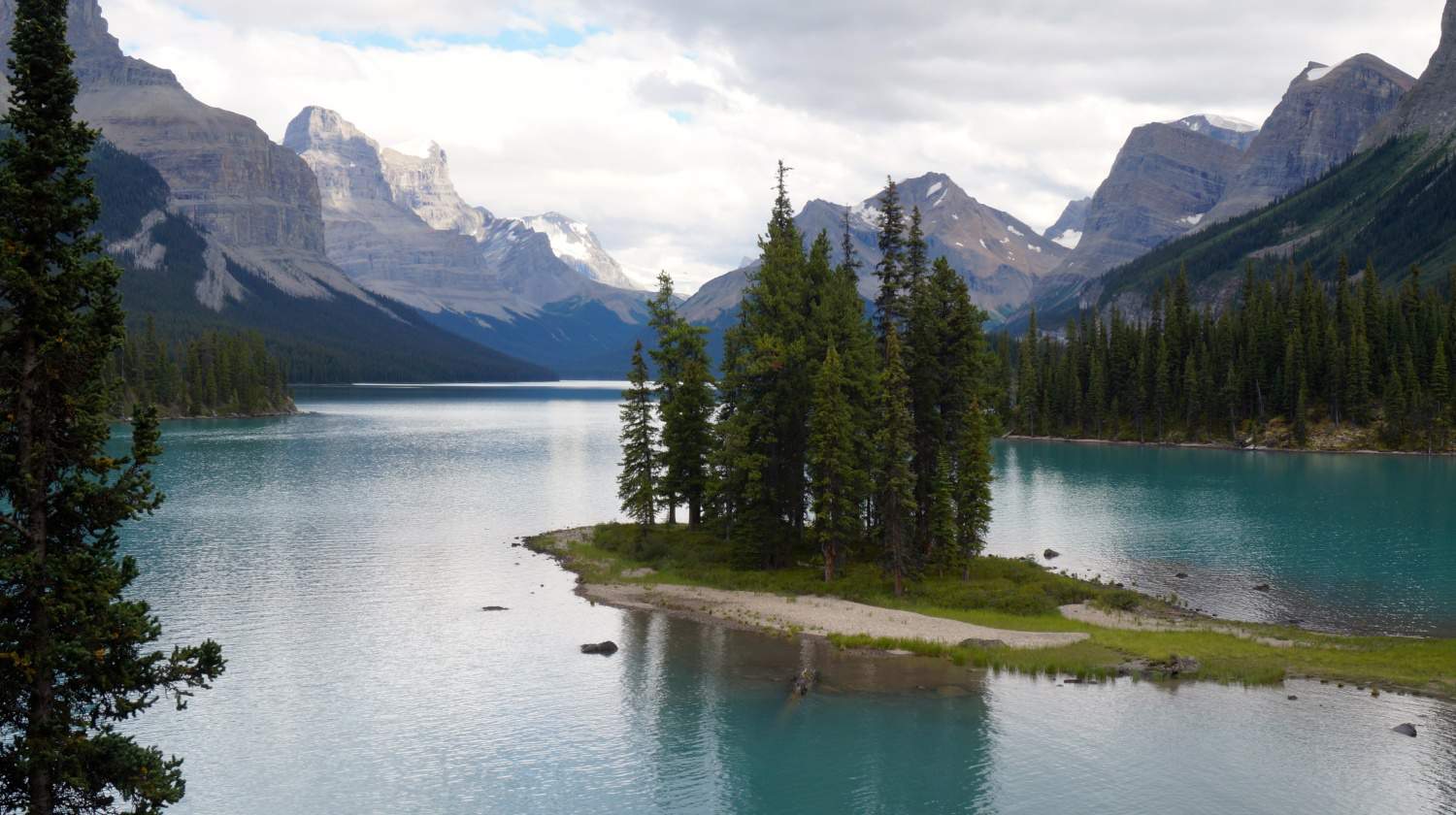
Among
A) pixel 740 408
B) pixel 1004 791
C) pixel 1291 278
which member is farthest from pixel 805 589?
pixel 1291 278

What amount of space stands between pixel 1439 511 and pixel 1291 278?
9904 cm

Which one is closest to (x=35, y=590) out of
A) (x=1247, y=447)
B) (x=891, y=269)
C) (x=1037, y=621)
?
(x=1037, y=621)

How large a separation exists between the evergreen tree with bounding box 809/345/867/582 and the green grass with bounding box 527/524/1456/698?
413 centimetres

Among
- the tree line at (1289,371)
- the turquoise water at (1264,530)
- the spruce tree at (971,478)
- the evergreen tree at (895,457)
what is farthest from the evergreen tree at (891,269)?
the tree line at (1289,371)

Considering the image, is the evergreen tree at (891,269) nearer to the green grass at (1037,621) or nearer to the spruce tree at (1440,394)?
the green grass at (1037,621)

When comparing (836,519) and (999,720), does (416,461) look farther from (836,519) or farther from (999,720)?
(999,720)

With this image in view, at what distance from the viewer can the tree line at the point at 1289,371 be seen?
16000 centimetres

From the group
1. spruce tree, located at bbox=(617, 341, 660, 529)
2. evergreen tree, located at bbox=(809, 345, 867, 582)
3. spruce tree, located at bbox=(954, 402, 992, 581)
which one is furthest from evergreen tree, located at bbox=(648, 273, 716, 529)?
spruce tree, located at bbox=(954, 402, 992, 581)

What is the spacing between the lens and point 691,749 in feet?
135

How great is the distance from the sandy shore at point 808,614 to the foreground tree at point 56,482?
127 ft

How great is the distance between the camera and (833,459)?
60500 millimetres

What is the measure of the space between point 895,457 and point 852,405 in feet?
20.6

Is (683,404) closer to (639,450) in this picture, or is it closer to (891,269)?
(639,450)

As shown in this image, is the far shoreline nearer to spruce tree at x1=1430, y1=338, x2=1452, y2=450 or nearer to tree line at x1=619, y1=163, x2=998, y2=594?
spruce tree at x1=1430, y1=338, x2=1452, y2=450
